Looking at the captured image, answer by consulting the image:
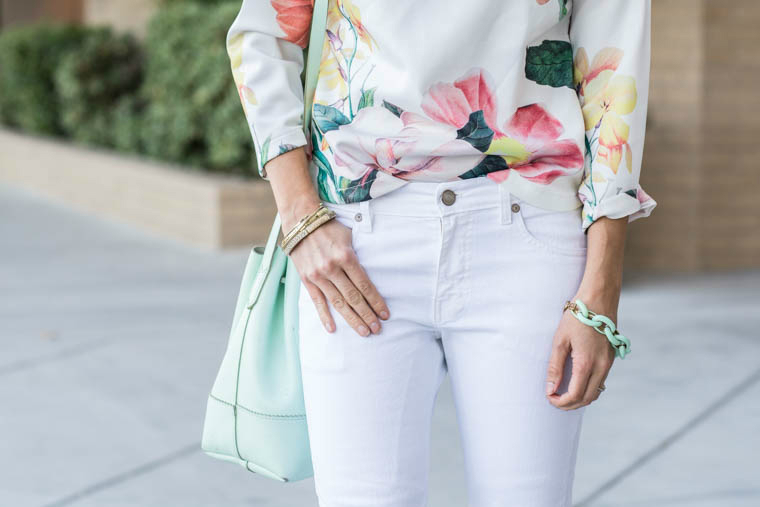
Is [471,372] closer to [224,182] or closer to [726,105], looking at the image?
[726,105]

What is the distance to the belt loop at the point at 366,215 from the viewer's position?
5.08 ft

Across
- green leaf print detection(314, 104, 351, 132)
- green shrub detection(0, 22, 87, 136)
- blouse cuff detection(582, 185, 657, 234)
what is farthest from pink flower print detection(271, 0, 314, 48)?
green shrub detection(0, 22, 87, 136)

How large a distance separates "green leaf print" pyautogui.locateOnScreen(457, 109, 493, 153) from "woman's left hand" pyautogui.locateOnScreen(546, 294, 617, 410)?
0.26m

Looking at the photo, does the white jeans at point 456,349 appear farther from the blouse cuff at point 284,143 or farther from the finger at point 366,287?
the blouse cuff at point 284,143

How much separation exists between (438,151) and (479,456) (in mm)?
457

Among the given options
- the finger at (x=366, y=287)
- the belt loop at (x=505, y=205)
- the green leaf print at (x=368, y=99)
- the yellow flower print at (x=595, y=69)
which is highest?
the yellow flower print at (x=595, y=69)

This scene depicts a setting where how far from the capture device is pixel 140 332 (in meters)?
5.37

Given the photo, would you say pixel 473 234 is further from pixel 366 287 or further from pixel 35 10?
pixel 35 10

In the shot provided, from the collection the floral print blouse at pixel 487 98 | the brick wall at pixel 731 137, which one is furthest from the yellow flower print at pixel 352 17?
the brick wall at pixel 731 137

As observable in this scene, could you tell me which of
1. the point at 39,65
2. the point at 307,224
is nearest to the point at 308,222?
the point at 307,224

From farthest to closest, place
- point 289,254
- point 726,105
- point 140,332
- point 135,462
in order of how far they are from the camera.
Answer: point 726,105
point 140,332
point 135,462
point 289,254

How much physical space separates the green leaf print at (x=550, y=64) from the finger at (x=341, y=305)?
1.39ft

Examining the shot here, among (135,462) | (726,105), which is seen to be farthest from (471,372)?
(726,105)

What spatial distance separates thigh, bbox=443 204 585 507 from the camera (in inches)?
59.7
